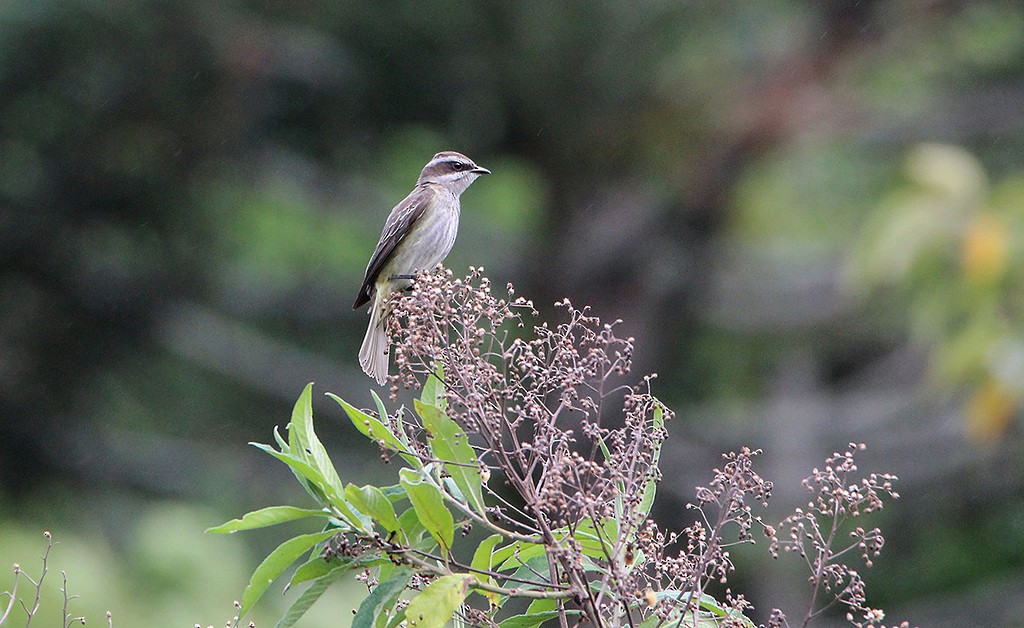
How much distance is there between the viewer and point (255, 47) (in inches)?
404

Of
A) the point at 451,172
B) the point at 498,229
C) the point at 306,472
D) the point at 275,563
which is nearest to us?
the point at 306,472

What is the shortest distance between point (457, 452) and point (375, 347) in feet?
6.21

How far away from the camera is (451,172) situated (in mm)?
5301

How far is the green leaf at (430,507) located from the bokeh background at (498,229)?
501 centimetres

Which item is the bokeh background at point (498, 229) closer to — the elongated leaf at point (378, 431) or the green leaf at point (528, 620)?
the green leaf at point (528, 620)

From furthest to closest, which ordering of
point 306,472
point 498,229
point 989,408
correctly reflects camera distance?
point 498,229 < point 989,408 < point 306,472

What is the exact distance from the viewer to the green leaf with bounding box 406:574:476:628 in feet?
7.06

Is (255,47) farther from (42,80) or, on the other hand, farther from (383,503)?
(383,503)

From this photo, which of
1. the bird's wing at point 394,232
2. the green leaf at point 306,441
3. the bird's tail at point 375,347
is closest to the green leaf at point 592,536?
the green leaf at point 306,441

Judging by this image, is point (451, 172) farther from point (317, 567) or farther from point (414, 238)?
point (317, 567)

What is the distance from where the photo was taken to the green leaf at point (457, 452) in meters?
2.36

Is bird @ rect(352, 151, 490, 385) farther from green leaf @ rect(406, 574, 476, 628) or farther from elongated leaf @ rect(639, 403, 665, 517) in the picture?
green leaf @ rect(406, 574, 476, 628)

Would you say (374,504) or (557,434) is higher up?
(557,434)

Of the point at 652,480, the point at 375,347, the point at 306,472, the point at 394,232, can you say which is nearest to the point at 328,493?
the point at 306,472
